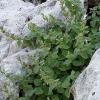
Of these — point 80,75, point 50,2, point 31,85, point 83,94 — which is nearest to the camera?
point 83,94

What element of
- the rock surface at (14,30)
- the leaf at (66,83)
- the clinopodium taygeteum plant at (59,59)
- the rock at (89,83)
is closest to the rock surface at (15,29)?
the rock surface at (14,30)

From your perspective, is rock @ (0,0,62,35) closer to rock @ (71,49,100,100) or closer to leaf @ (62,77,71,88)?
leaf @ (62,77,71,88)

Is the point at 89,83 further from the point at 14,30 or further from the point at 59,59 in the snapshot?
the point at 14,30

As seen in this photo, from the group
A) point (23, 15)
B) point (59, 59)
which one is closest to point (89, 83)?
point (59, 59)

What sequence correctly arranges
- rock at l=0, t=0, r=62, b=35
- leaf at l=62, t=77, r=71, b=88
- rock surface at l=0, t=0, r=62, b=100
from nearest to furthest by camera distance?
leaf at l=62, t=77, r=71, b=88 < rock surface at l=0, t=0, r=62, b=100 < rock at l=0, t=0, r=62, b=35

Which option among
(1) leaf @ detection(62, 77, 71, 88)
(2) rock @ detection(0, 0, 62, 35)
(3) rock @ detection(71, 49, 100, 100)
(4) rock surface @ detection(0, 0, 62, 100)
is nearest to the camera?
(3) rock @ detection(71, 49, 100, 100)

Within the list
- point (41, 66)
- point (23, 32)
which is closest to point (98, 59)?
point (41, 66)

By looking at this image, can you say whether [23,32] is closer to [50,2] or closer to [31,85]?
[50,2]

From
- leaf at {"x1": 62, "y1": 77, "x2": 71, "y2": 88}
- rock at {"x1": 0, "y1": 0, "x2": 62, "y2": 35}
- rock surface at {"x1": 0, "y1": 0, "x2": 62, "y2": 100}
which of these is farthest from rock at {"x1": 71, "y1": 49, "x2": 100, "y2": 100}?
rock at {"x1": 0, "y1": 0, "x2": 62, "y2": 35}
